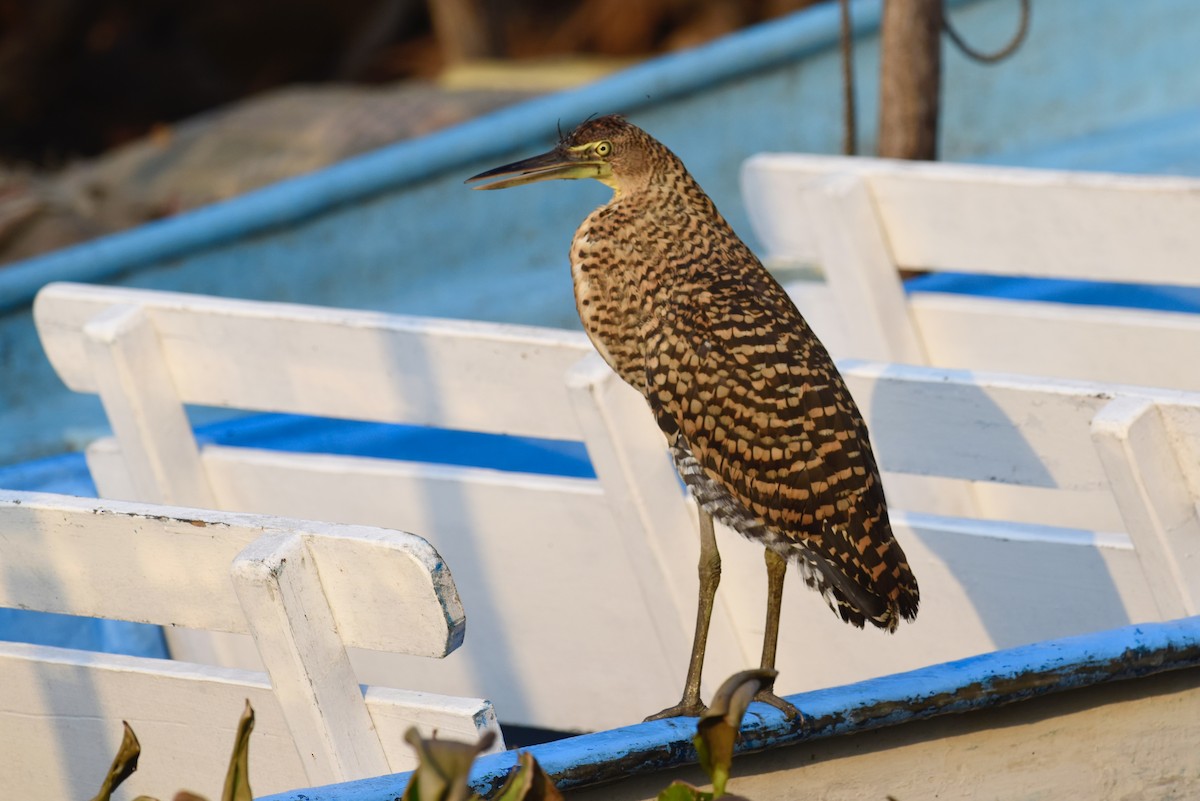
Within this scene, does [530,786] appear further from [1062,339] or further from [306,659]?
[1062,339]

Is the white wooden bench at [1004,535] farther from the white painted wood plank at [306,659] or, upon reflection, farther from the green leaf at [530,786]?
the green leaf at [530,786]

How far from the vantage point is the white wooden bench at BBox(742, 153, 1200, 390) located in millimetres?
4379

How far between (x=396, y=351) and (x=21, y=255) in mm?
5063

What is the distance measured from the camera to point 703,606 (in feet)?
11.0

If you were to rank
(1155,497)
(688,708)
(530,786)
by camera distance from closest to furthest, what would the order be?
1. (530,786)
2. (1155,497)
3. (688,708)

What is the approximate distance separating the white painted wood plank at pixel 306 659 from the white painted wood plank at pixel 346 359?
3.42ft

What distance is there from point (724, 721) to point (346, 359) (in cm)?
198

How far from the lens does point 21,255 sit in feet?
27.4

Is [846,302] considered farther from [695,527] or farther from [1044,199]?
[695,527]

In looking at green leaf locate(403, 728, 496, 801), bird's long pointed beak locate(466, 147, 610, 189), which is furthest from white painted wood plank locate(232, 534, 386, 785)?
bird's long pointed beak locate(466, 147, 610, 189)

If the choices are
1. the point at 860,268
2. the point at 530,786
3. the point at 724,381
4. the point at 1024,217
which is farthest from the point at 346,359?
the point at 530,786

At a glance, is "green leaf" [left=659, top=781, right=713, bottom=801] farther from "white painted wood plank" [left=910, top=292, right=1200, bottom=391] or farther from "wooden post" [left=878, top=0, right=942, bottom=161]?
"wooden post" [left=878, top=0, right=942, bottom=161]

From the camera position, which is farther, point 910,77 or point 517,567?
point 910,77

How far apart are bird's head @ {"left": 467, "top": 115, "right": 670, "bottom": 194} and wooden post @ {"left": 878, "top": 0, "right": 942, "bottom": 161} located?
2721mm
